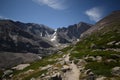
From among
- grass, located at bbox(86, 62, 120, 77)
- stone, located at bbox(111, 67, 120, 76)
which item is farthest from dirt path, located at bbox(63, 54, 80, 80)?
stone, located at bbox(111, 67, 120, 76)

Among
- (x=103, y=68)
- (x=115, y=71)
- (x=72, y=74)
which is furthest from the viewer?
(x=72, y=74)

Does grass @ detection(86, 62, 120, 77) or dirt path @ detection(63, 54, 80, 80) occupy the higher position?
grass @ detection(86, 62, 120, 77)

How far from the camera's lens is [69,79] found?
5094 cm

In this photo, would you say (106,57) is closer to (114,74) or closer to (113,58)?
(113,58)

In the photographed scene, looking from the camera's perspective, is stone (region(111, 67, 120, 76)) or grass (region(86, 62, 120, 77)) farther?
stone (region(111, 67, 120, 76))

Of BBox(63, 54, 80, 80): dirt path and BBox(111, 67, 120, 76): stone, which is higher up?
BBox(111, 67, 120, 76): stone

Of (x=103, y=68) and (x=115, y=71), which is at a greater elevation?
(x=103, y=68)

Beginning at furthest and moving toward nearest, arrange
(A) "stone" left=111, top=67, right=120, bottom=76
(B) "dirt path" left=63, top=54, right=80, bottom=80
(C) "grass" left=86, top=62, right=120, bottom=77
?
1. (B) "dirt path" left=63, top=54, right=80, bottom=80
2. (A) "stone" left=111, top=67, right=120, bottom=76
3. (C) "grass" left=86, top=62, right=120, bottom=77

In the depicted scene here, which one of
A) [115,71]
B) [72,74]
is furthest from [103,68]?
[72,74]

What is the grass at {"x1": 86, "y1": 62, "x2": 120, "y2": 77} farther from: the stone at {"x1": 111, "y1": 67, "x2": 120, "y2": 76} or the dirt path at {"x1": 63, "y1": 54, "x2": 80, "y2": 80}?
the dirt path at {"x1": 63, "y1": 54, "x2": 80, "y2": 80}

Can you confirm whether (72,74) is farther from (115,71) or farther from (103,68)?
(115,71)

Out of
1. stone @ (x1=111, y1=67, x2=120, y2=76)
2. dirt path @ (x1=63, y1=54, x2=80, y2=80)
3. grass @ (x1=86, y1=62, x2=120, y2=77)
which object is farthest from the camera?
dirt path @ (x1=63, y1=54, x2=80, y2=80)

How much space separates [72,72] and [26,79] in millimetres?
16643

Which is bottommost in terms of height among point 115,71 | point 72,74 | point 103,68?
point 72,74
